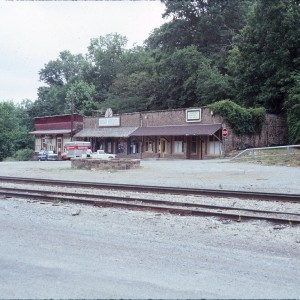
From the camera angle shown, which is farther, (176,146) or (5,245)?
(176,146)

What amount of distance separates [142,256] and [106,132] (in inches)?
1813

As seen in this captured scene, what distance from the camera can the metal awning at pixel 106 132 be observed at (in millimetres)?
48719

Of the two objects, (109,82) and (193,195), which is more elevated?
(109,82)

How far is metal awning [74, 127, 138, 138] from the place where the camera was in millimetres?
48719

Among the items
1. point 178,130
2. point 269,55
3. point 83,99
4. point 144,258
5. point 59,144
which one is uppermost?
point 269,55

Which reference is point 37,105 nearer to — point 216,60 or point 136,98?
point 136,98

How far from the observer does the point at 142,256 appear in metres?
6.48

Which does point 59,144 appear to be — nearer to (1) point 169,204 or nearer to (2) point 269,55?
(2) point 269,55

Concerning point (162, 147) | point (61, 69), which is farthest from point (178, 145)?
point (61, 69)

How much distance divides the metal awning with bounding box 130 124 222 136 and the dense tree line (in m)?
5.38

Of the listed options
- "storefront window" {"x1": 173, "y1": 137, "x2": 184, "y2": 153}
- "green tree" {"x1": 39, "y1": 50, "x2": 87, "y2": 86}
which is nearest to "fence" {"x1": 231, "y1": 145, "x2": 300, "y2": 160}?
"storefront window" {"x1": 173, "y1": 137, "x2": 184, "y2": 153}

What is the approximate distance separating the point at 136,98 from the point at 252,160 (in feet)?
117

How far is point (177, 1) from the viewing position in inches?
2461

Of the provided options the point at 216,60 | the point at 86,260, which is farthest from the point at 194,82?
the point at 86,260
